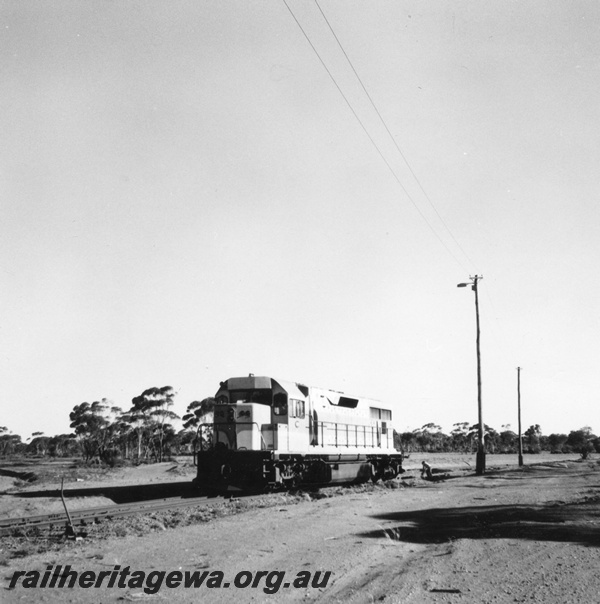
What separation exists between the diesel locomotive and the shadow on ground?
5144 mm

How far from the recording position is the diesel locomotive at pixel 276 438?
17.8 metres

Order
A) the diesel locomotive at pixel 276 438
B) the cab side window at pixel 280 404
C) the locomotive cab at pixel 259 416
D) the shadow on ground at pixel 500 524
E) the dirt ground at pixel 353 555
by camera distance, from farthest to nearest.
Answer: the cab side window at pixel 280 404
the locomotive cab at pixel 259 416
the diesel locomotive at pixel 276 438
the shadow on ground at pixel 500 524
the dirt ground at pixel 353 555

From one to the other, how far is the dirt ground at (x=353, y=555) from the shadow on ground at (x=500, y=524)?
27 millimetres

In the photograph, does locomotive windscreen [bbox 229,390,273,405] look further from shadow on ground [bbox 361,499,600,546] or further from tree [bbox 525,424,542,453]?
tree [bbox 525,424,542,453]

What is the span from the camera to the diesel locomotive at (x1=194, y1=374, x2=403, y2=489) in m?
17.8

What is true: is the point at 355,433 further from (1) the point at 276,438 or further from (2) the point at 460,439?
(2) the point at 460,439

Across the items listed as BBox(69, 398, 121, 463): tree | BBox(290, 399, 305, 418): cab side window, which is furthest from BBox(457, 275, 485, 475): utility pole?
BBox(69, 398, 121, 463): tree

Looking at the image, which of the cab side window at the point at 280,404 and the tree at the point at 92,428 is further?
the tree at the point at 92,428

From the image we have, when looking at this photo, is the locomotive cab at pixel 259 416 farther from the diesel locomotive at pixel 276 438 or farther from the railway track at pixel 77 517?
the railway track at pixel 77 517

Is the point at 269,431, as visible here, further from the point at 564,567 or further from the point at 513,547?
the point at 564,567

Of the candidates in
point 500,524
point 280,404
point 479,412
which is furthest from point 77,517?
point 479,412

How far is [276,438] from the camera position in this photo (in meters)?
18.4

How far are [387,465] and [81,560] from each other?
2121cm

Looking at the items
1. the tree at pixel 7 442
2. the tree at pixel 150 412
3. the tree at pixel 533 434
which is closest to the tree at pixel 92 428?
the tree at pixel 150 412
